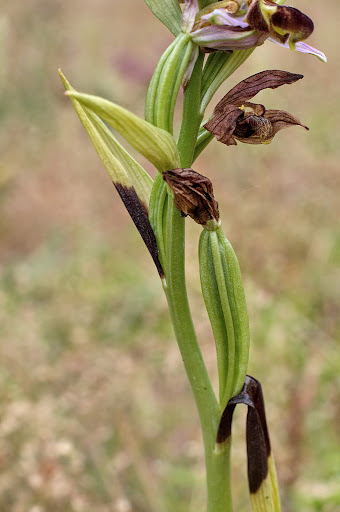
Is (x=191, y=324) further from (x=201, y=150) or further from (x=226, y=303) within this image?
(x=201, y=150)

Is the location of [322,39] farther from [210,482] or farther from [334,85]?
[210,482]

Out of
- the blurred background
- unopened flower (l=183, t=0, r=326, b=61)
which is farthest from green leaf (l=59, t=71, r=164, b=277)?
the blurred background

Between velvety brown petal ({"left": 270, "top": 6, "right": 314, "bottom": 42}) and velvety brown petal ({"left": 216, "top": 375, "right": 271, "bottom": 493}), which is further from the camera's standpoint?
velvety brown petal ({"left": 216, "top": 375, "right": 271, "bottom": 493})

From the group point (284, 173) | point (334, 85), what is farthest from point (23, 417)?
point (334, 85)

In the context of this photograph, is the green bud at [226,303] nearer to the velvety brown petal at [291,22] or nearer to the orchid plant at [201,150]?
the orchid plant at [201,150]

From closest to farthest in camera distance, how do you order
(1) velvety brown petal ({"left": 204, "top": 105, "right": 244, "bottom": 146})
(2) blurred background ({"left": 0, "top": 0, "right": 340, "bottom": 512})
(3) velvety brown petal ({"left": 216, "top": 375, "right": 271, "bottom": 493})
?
(1) velvety brown petal ({"left": 204, "top": 105, "right": 244, "bottom": 146})
(3) velvety brown petal ({"left": 216, "top": 375, "right": 271, "bottom": 493})
(2) blurred background ({"left": 0, "top": 0, "right": 340, "bottom": 512})

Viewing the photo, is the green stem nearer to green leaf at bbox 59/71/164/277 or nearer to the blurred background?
green leaf at bbox 59/71/164/277
